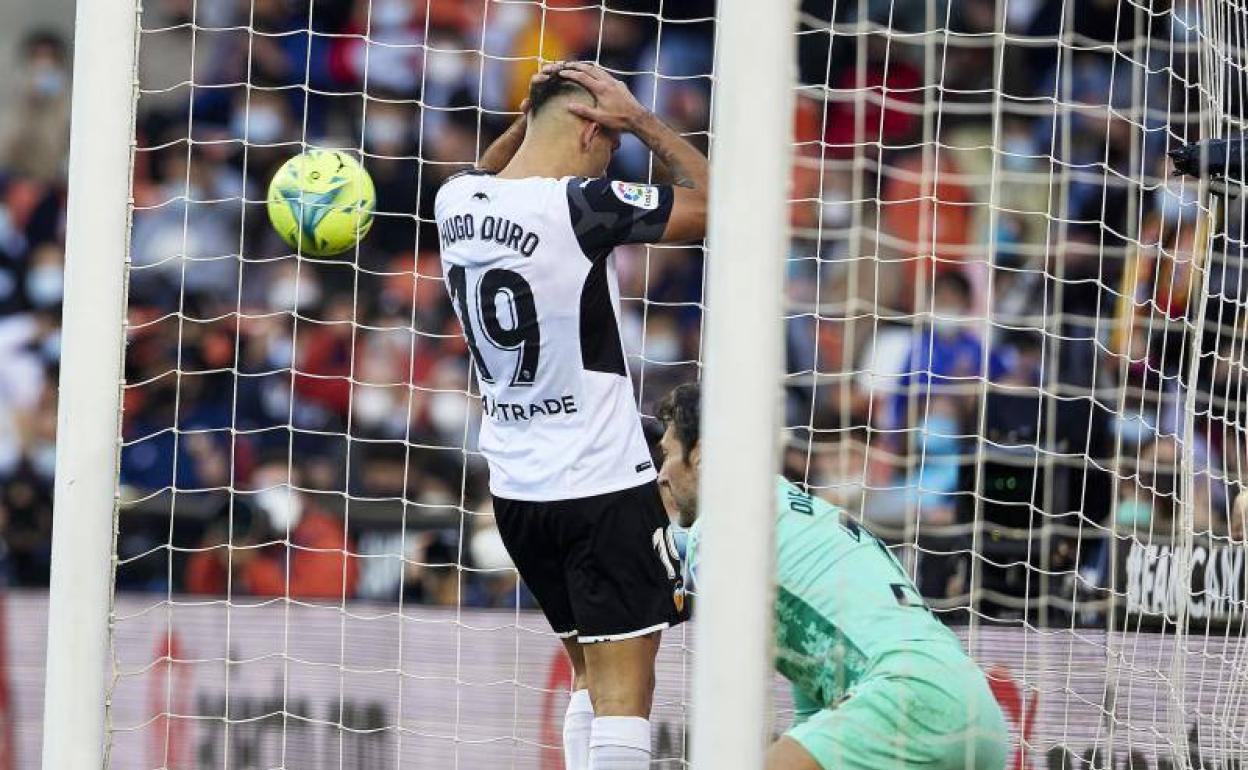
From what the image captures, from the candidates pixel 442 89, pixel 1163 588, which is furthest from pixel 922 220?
pixel 442 89

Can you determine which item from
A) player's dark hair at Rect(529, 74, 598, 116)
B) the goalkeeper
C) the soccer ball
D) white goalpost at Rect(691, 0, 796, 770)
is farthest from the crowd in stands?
white goalpost at Rect(691, 0, 796, 770)

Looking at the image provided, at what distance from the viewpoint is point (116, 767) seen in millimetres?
6070

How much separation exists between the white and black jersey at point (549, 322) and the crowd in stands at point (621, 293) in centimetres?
154

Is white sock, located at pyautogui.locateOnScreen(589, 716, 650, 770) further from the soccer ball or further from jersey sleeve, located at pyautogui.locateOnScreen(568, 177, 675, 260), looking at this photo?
the soccer ball

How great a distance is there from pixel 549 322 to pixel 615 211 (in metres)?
0.31

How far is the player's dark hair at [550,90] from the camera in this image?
4344mm

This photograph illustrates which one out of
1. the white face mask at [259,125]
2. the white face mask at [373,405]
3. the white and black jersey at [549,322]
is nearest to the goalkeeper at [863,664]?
the white and black jersey at [549,322]

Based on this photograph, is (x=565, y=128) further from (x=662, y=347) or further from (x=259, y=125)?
(x=259, y=125)

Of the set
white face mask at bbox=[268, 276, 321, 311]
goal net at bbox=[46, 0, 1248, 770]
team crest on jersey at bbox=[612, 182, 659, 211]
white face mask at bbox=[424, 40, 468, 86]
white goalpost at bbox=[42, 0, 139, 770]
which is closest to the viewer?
white goalpost at bbox=[42, 0, 139, 770]

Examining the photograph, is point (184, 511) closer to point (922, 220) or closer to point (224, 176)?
point (224, 176)

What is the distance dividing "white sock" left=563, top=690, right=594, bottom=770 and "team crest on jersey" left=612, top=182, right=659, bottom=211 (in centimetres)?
120

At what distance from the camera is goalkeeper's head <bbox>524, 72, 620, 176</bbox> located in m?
4.36

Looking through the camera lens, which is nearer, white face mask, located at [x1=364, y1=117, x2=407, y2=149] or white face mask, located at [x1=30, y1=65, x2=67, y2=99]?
white face mask, located at [x1=364, y1=117, x2=407, y2=149]

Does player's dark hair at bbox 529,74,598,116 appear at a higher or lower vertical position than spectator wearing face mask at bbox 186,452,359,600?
higher
